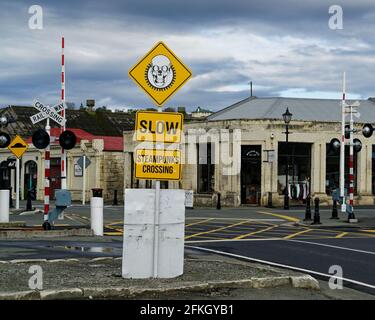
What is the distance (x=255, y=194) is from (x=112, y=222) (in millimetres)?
17445

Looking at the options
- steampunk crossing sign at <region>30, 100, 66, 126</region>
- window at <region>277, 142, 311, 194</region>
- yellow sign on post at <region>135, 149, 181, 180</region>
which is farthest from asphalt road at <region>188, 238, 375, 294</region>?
window at <region>277, 142, 311, 194</region>

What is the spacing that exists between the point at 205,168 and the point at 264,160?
14.9 feet

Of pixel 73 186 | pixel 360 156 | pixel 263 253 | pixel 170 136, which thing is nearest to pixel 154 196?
pixel 170 136

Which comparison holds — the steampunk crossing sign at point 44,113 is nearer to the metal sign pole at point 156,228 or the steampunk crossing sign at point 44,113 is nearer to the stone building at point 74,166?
the metal sign pole at point 156,228

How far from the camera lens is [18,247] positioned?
15.0 meters

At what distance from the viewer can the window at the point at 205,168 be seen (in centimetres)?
4262

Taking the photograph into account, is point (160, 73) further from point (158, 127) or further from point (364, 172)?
point (364, 172)

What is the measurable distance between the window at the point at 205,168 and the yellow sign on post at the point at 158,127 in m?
32.3

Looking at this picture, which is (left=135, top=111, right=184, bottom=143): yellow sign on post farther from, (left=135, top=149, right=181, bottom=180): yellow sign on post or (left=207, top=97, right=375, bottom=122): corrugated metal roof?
(left=207, top=97, right=375, bottom=122): corrugated metal roof

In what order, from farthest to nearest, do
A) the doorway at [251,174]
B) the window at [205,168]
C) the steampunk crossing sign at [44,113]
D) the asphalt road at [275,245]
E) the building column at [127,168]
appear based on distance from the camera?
the building column at [127,168] → the window at [205,168] → the doorway at [251,174] → the steampunk crossing sign at [44,113] → the asphalt road at [275,245]

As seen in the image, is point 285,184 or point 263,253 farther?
point 285,184

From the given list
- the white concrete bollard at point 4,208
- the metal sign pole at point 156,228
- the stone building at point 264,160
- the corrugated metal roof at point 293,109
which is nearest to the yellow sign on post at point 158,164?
the metal sign pole at point 156,228

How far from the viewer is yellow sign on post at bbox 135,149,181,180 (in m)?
9.88
